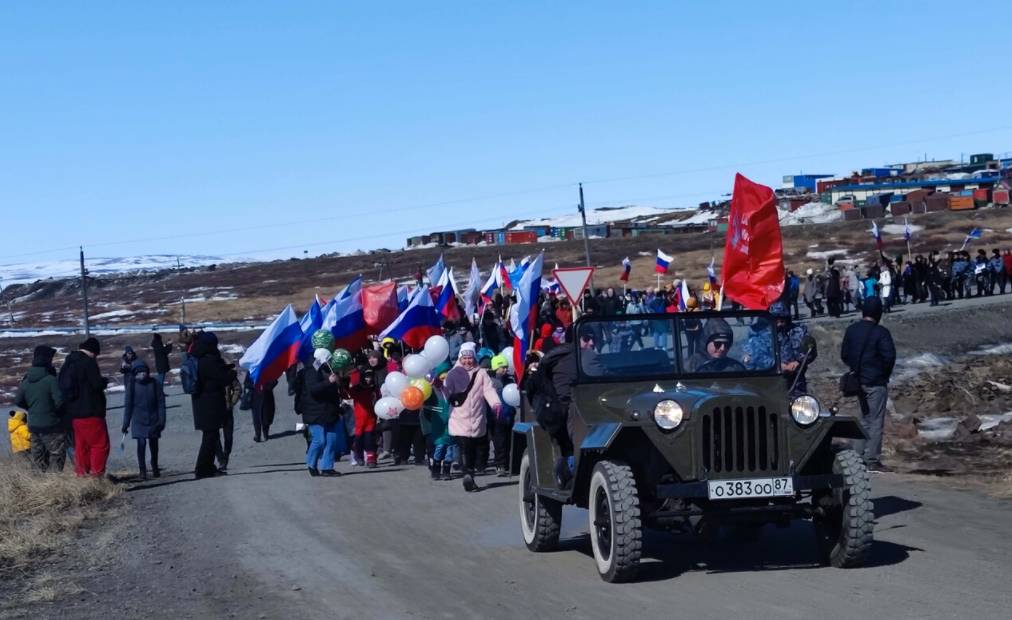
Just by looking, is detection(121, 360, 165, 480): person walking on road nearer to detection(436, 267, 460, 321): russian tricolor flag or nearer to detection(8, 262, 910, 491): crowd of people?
detection(8, 262, 910, 491): crowd of people

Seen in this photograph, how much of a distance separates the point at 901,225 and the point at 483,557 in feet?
271

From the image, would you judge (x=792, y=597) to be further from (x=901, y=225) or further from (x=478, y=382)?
(x=901, y=225)

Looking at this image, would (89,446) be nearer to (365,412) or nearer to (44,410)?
(44,410)

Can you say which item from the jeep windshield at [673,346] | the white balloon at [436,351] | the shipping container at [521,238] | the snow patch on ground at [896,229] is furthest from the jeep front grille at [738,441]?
the shipping container at [521,238]

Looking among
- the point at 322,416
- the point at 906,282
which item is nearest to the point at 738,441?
the point at 322,416

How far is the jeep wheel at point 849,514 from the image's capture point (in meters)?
9.07

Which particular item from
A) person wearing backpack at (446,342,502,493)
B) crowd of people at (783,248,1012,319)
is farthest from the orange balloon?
crowd of people at (783,248,1012,319)

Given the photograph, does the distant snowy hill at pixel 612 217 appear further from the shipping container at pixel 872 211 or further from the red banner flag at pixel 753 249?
the red banner flag at pixel 753 249

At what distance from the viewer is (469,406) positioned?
1631 cm

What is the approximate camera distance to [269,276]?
108 meters

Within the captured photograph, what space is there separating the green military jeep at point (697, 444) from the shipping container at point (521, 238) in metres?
105

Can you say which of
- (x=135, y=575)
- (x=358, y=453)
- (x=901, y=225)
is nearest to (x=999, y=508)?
(x=135, y=575)

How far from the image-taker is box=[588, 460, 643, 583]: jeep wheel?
8.97m

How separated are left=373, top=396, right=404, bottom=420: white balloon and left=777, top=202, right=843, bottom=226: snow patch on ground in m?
88.2
